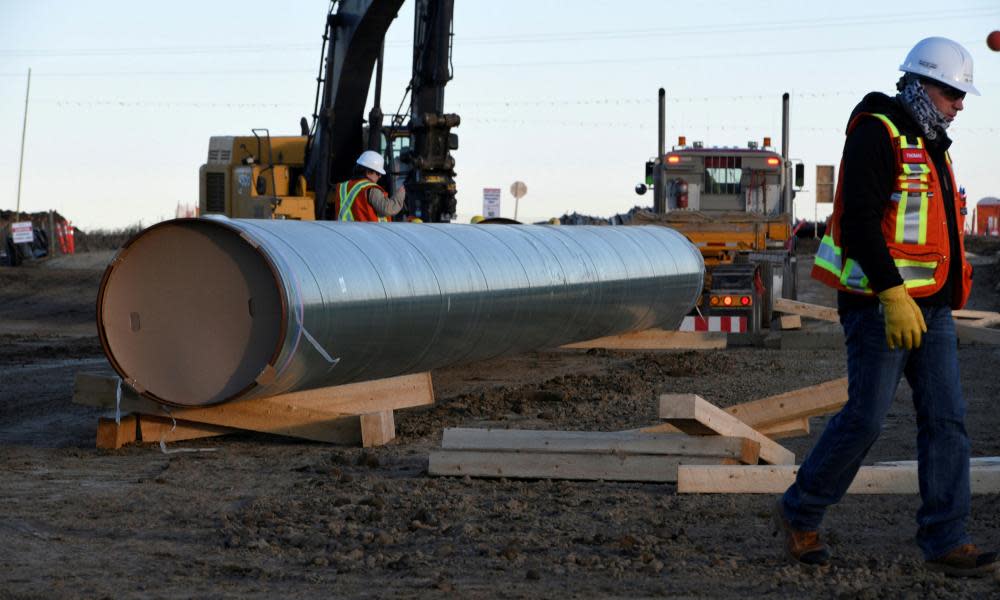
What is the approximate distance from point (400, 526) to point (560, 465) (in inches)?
54.9

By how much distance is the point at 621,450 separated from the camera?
302 inches

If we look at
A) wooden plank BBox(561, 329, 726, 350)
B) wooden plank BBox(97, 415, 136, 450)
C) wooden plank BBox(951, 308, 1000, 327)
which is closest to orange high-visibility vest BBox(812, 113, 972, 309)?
wooden plank BBox(97, 415, 136, 450)

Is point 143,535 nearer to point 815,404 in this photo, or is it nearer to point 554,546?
point 554,546

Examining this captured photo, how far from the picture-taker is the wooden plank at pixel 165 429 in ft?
30.6

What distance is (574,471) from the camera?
7.73m

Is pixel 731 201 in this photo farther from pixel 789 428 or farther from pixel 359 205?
pixel 789 428

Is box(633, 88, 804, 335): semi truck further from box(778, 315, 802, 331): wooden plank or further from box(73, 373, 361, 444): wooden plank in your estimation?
box(73, 373, 361, 444): wooden plank

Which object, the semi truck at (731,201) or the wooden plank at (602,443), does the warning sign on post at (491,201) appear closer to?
the semi truck at (731,201)

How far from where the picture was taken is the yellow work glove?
5.33 metres

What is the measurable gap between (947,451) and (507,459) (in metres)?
2.86

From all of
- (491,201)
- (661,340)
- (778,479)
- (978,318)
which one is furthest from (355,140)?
(491,201)

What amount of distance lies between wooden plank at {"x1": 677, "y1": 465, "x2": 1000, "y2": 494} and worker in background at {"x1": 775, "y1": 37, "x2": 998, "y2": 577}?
1.25m

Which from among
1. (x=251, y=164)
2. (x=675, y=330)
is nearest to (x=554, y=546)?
(x=675, y=330)

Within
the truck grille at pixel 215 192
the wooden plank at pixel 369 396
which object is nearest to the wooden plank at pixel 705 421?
the wooden plank at pixel 369 396
